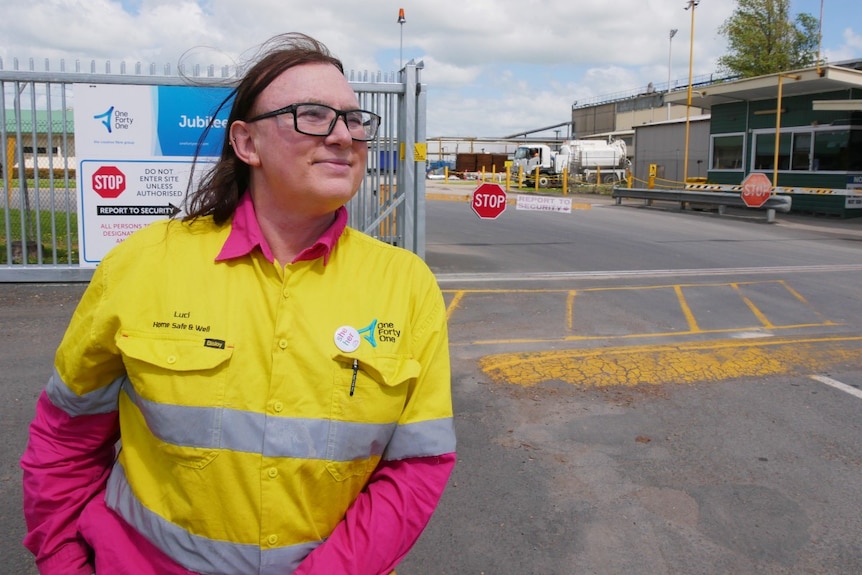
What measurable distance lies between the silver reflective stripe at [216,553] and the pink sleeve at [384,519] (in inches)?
2.1

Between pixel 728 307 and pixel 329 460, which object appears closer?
pixel 329 460

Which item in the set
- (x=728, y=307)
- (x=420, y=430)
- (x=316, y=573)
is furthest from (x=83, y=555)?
(x=728, y=307)

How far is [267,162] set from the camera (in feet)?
5.89

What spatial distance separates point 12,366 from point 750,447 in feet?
18.8

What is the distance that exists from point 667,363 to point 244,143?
19.0 ft

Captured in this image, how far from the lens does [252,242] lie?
176cm

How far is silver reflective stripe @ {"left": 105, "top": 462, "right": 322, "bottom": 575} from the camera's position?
169cm

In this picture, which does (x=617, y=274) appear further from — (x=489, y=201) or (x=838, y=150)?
(x=838, y=150)

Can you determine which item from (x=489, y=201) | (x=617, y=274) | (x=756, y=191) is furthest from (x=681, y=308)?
(x=756, y=191)

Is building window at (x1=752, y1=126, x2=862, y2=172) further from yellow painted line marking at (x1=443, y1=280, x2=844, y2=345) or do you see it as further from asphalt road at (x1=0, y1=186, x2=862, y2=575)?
yellow painted line marking at (x1=443, y1=280, x2=844, y2=345)

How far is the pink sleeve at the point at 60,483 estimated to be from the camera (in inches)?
71.5

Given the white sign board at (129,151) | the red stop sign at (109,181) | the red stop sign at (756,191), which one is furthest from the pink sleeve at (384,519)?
the red stop sign at (756,191)

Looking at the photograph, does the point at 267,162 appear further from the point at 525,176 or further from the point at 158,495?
the point at 525,176

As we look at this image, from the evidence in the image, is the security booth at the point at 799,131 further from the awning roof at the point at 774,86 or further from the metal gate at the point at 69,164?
the metal gate at the point at 69,164
